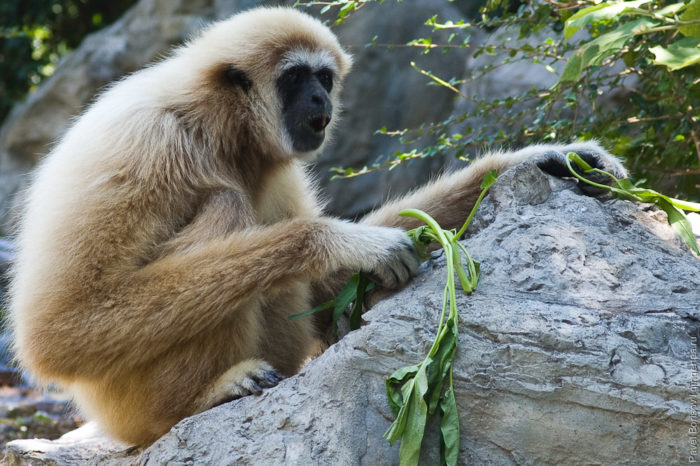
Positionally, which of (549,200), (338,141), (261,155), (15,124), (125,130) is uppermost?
(125,130)

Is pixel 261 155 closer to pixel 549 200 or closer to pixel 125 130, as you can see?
pixel 125 130

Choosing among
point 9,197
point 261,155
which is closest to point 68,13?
point 9,197

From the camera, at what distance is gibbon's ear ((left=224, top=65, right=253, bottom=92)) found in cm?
469

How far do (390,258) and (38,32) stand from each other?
13928mm

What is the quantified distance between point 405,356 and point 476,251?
787 mm

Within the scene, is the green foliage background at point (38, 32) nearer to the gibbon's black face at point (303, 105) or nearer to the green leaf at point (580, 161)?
the gibbon's black face at point (303, 105)

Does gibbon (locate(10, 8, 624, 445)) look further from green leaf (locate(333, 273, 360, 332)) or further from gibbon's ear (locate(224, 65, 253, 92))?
green leaf (locate(333, 273, 360, 332))

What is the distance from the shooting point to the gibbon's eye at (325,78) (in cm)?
508

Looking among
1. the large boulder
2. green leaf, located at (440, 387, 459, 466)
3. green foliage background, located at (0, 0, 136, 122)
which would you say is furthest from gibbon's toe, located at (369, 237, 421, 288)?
green foliage background, located at (0, 0, 136, 122)

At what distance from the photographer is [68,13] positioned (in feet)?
50.3

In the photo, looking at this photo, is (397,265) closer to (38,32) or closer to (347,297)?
(347,297)

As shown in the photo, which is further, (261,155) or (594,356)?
(261,155)

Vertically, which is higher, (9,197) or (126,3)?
(126,3)

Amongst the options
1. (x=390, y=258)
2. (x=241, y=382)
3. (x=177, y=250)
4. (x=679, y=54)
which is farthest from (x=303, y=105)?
(x=679, y=54)
